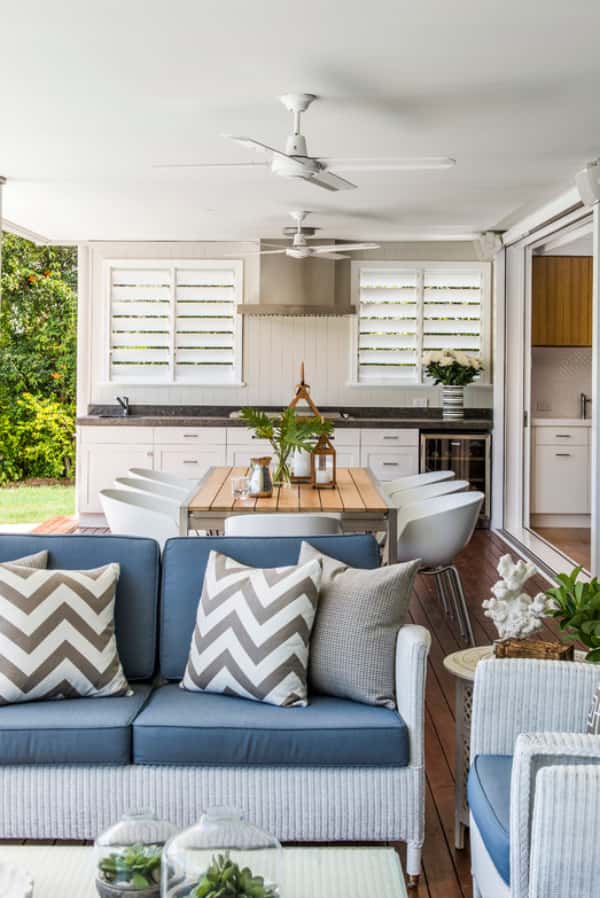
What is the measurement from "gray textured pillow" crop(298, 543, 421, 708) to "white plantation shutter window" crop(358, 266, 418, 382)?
22.2ft

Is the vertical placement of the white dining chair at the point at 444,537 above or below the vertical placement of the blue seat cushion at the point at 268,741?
above

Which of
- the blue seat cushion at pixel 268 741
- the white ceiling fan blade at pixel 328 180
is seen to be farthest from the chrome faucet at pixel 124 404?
the blue seat cushion at pixel 268 741

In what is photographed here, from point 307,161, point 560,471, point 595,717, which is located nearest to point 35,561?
point 595,717

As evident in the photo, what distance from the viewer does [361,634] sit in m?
3.05

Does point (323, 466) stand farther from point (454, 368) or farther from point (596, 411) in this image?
point (454, 368)

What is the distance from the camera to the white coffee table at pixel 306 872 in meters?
2.00

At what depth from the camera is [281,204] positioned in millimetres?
7707

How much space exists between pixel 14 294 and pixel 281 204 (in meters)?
7.11

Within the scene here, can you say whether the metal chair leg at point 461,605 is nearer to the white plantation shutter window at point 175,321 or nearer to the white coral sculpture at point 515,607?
the white coral sculpture at point 515,607

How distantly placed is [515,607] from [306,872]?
3.58ft

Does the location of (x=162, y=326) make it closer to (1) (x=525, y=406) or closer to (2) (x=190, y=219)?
(2) (x=190, y=219)

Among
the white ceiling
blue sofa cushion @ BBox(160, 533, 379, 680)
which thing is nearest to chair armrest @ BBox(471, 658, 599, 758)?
blue sofa cushion @ BBox(160, 533, 379, 680)

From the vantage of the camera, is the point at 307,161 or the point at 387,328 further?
the point at 387,328

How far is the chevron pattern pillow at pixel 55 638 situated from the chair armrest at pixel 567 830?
1.47 metres
